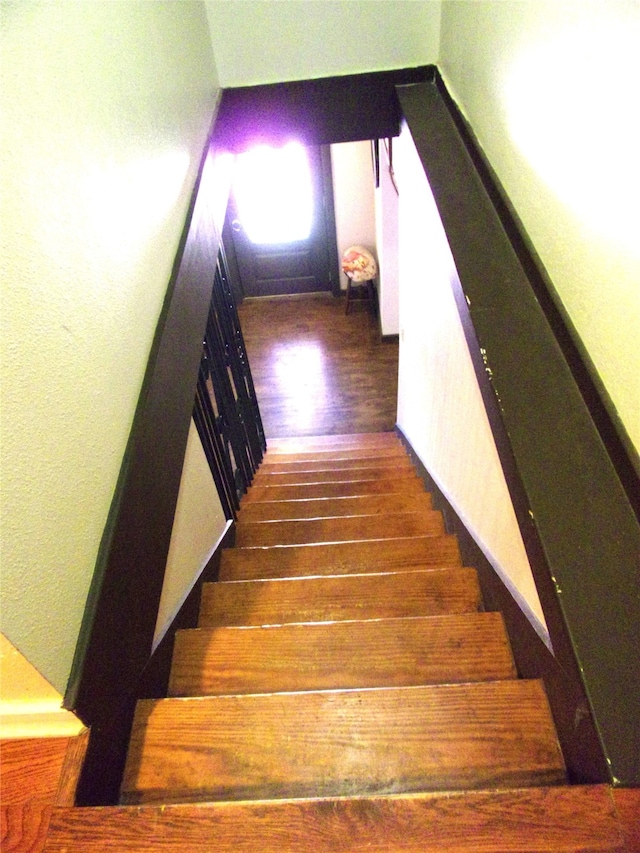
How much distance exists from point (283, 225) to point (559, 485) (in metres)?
5.25

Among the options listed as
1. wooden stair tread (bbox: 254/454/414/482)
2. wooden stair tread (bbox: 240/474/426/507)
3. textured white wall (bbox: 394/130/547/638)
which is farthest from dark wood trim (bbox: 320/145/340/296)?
wooden stair tread (bbox: 240/474/426/507)

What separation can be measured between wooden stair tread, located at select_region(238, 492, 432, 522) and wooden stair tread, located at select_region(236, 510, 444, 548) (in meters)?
0.15

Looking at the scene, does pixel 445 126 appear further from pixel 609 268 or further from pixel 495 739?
pixel 495 739

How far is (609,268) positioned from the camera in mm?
704

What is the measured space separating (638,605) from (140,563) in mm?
876

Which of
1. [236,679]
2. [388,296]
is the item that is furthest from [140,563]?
[388,296]

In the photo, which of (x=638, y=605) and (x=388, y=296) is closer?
(x=638, y=605)

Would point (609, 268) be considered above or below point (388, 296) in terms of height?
above

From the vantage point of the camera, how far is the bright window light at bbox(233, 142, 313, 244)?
4.84 meters

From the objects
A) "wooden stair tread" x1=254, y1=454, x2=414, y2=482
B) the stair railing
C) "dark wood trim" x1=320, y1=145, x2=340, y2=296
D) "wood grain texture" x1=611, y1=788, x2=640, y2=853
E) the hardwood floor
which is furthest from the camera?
"dark wood trim" x1=320, y1=145, x2=340, y2=296

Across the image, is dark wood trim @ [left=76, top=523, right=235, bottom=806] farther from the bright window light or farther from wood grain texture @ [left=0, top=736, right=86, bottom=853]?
the bright window light

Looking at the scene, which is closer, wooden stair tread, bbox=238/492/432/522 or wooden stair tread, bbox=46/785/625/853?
wooden stair tread, bbox=46/785/625/853

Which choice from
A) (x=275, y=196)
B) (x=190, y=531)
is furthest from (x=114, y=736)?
(x=275, y=196)

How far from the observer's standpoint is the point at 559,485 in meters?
0.74
